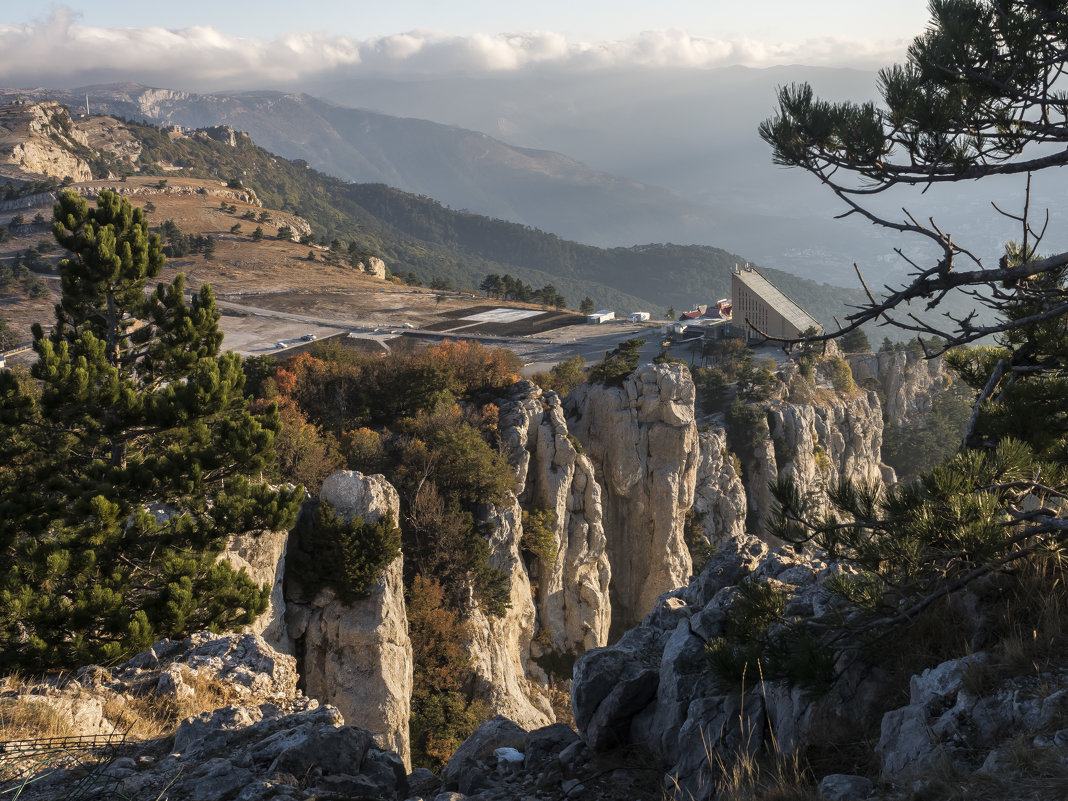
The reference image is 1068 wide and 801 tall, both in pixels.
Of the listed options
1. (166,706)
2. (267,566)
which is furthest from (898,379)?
(166,706)

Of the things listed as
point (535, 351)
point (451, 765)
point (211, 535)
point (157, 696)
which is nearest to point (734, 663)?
point (451, 765)

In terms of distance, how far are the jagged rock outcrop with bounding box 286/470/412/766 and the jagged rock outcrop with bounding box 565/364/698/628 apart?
49.2ft

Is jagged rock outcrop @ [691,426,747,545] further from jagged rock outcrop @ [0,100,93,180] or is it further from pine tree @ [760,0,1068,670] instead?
jagged rock outcrop @ [0,100,93,180]

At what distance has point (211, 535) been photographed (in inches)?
500

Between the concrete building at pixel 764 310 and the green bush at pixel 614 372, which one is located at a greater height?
the concrete building at pixel 764 310

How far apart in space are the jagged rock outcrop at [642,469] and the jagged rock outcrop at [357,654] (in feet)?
49.2

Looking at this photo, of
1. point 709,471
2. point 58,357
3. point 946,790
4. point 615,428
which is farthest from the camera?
point 709,471

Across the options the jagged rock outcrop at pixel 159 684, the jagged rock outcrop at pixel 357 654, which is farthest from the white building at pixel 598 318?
the jagged rock outcrop at pixel 159 684

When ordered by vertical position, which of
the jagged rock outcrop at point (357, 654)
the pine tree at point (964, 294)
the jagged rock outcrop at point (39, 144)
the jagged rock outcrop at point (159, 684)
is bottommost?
the jagged rock outcrop at point (357, 654)

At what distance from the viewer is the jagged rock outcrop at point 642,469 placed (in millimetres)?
29250

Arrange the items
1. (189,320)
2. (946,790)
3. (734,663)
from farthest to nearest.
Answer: (189,320) < (734,663) < (946,790)

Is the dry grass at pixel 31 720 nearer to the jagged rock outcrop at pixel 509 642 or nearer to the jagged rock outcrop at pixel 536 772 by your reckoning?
the jagged rock outcrop at pixel 536 772

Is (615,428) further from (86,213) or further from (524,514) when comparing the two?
(86,213)

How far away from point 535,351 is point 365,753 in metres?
38.2
